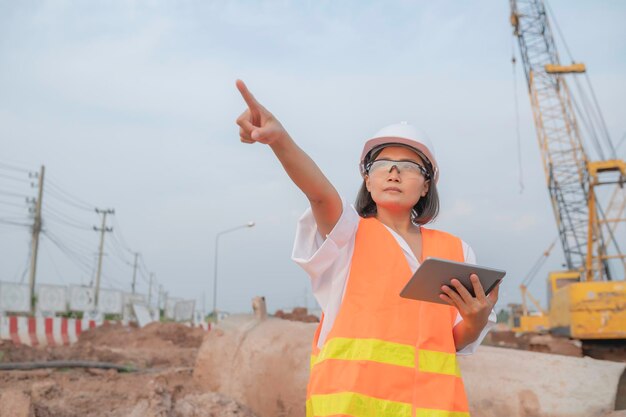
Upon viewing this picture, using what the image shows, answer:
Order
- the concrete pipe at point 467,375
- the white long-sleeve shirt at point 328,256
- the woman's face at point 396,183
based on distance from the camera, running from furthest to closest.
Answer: the concrete pipe at point 467,375, the woman's face at point 396,183, the white long-sleeve shirt at point 328,256

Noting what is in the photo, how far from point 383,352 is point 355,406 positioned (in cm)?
19

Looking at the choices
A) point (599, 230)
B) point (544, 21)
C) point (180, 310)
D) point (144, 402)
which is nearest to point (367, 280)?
point (144, 402)

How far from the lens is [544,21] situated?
30922mm

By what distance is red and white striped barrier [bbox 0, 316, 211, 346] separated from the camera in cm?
1241

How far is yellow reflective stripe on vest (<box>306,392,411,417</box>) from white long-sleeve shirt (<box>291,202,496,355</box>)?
0.24m

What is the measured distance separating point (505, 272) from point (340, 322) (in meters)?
0.52

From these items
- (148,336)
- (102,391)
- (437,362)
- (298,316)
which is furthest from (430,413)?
(148,336)

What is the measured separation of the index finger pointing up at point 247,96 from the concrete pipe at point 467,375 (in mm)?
2723

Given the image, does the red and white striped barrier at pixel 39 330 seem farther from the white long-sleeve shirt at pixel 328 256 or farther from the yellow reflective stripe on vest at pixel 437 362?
the yellow reflective stripe on vest at pixel 437 362

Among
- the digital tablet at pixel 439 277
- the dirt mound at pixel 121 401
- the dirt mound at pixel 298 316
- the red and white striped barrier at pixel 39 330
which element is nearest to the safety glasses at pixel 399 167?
the digital tablet at pixel 439 277

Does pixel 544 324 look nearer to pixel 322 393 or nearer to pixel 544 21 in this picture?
pixel 544 21

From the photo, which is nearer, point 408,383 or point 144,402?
point 408,383

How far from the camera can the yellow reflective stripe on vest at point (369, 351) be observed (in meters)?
1.84

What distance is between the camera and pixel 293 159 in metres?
1.82
